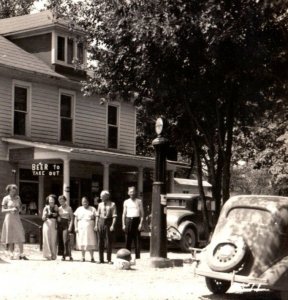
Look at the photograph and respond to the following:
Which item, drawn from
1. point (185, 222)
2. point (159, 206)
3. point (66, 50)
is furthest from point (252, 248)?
point (66, 50)

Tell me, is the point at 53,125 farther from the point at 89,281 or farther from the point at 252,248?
the point at 252,248

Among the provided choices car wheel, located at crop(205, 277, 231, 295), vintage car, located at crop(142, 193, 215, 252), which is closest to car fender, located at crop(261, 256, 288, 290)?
car wheel, located at crop(205, 277, 231, 295)

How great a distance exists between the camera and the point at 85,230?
1565cm

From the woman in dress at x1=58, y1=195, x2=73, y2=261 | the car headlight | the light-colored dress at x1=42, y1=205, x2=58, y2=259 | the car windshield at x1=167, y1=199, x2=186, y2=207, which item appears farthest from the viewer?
the car windshield at x1=167, y1=199, x2=186, y2=207

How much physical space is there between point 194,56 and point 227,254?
6.92m

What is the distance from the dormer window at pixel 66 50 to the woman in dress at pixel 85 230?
9544 mm

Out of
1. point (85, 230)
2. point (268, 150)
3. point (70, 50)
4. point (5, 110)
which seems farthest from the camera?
point (268, 150)

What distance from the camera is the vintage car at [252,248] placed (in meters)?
8.98

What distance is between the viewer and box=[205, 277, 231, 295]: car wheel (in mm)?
10219

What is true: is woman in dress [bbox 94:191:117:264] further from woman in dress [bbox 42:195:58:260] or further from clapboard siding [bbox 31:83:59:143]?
clapboard siding [bbox 31:83:59:143]

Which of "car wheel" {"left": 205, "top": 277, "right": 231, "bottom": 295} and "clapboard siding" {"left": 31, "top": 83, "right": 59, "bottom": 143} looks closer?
"car wheel" {"left": 205, "top": 277, "right": 231, "bottom": 295}

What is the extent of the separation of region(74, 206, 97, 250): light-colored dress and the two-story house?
4.44m

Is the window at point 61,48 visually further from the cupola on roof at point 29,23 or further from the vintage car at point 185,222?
the vintage car at point 185,222

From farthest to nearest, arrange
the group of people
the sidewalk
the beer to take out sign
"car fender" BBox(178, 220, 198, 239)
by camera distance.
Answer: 1. "car fender" BBox(178, 220, 198, 239)
2. the beer to take out sign
3. the group of people
4. the sidewalk
